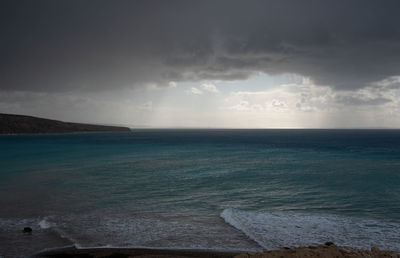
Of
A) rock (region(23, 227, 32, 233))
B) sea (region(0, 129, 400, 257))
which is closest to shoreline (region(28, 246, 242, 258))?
sea (region(0, 129, 400, 257))

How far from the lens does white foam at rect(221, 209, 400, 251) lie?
12559 millimetres

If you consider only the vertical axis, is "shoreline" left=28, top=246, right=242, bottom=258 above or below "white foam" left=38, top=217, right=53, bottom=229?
above

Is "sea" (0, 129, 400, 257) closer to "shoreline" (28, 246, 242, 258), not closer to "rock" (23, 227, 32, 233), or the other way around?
"rock" (23, 227, 32, 233)

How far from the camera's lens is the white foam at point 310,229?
1256 cm

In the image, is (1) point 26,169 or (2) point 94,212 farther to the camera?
(1) point 26,169

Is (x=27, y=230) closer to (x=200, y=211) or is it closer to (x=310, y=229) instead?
(x=200, y=211)

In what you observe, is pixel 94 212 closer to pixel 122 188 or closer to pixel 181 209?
pixel 181 209

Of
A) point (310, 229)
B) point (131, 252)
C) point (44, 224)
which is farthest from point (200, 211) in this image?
point (44, 224)

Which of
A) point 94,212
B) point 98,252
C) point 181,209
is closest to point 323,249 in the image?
point 98,252

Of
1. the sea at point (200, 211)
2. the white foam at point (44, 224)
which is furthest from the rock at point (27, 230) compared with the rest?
the white foam at point (44, 224)

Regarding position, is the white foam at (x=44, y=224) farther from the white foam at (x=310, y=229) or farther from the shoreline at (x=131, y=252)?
the white foam at (x=310, y=229)

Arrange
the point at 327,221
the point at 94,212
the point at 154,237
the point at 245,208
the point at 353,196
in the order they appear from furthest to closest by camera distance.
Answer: the point at 353,196 < the point at 245,208 < the point at 94,212 < the point at 327,221 < the point at 154,237

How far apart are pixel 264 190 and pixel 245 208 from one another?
6.11m

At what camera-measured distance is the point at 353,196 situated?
21.7m
